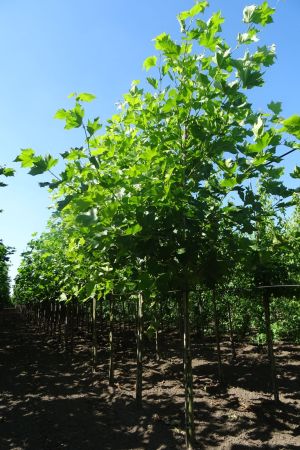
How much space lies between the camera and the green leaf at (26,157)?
2592 mm

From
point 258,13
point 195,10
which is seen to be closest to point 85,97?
point 195,10

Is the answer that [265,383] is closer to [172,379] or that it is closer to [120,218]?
[172,379]

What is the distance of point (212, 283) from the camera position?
11.7 feet

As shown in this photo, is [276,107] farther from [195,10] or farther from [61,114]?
[61,114]

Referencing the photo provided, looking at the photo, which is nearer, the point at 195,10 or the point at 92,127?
the point at 92,127

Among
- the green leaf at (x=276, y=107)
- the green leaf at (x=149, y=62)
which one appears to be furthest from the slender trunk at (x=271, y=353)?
the green leaf at (x=149, y=62)

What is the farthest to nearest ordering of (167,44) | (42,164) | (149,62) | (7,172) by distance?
(7,172), (149,62), (167,44), (42,164)

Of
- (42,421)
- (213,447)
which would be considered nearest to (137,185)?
(213,447)

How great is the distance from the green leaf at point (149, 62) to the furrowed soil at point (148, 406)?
568 cm

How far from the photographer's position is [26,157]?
2617mm

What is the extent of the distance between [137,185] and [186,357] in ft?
7.47

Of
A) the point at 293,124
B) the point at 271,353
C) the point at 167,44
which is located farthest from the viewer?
the point at 271,353

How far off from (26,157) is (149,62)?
1785 millimetres

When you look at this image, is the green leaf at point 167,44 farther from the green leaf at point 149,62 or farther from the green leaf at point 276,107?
the green leaf at point 276,107
